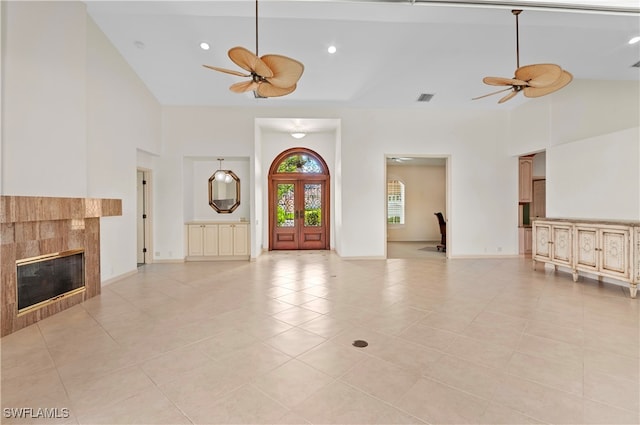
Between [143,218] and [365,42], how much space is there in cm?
599

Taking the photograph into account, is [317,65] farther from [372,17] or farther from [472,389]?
[472,389]

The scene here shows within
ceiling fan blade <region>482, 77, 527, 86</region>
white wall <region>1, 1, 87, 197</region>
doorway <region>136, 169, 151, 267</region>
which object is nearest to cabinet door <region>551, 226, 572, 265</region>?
ceiling fan blade <region>482, 77, 527, 86</region>

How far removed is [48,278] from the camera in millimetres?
3592

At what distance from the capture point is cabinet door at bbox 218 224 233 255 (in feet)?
22.8

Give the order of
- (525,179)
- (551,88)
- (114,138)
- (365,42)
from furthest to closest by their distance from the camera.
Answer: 1. (525,179)
2. (114,138)
3. (365,42)
4. (551,88)

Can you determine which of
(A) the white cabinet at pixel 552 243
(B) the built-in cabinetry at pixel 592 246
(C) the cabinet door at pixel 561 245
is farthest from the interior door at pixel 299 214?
(C) the cabinet door at pixel 561 245

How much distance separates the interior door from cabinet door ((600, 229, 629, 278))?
5.87 m

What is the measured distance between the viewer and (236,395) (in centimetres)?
196

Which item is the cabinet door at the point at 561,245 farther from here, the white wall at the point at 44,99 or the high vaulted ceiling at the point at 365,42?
the white wall at the point at 44,99

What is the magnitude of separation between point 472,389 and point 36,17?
6172 mm

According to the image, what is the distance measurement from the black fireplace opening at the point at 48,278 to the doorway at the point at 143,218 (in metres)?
2.56

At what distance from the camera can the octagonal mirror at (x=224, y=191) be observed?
7391 millimetres

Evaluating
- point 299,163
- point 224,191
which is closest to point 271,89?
point 224,191

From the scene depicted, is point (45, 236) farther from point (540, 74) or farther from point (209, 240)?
point (540, 74)
